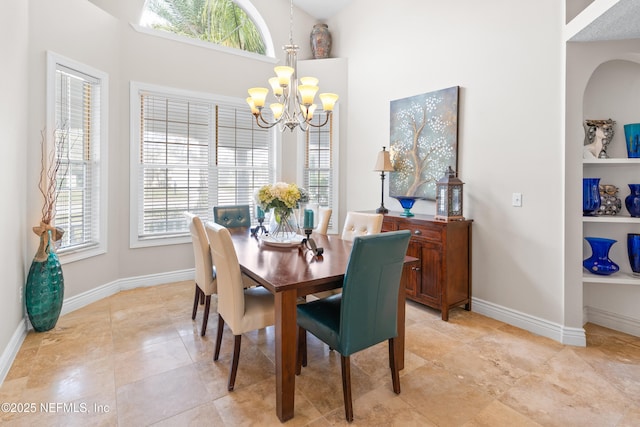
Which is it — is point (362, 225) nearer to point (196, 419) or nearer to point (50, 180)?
point (196, 419)

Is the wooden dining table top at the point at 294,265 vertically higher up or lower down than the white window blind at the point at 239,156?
lower down

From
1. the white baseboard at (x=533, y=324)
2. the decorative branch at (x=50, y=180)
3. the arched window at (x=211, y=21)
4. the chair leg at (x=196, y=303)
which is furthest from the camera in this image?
the arched window at (x=211, y=21)

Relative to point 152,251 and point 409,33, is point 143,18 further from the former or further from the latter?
point 409,33

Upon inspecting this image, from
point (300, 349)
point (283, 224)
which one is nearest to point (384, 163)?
point (283, 224)

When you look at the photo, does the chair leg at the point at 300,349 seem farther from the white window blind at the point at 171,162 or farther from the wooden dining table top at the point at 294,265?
the white window blind at the point at 171,162

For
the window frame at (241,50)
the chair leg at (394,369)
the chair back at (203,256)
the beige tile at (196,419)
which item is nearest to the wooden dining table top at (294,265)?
the chair back at (203,256)

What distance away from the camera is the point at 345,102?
5.14 m

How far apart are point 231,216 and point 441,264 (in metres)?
2.42

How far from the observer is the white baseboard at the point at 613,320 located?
292 cm

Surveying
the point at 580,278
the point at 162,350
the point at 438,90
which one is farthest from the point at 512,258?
the point at 162,350

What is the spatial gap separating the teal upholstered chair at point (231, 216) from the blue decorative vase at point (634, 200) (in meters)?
3.75

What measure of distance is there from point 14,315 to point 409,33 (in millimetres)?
4898

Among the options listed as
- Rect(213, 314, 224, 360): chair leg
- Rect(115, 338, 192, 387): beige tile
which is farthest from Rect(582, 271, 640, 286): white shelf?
Rect(115, 338, 192, 387): beige tile

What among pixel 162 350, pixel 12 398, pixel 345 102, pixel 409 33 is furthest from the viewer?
pixel 345 102
